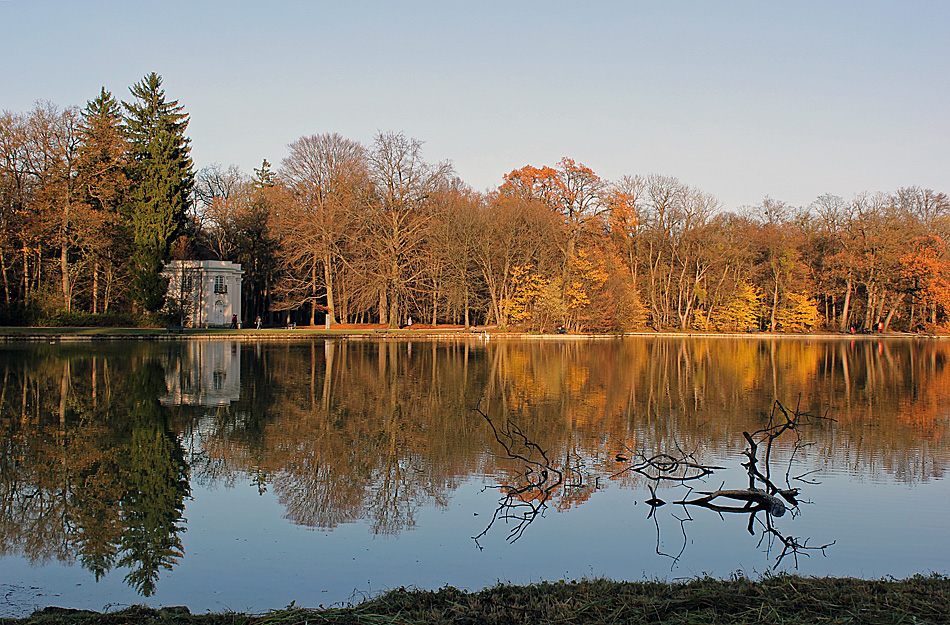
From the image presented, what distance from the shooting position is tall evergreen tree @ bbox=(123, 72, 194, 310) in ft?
146

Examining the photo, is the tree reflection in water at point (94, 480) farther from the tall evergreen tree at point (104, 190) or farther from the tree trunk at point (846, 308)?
the tree trunk at point (846, 308)

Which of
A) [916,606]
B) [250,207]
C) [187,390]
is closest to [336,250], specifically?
[250,207]

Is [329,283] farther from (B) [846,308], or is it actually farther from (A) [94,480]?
(A) [94,480]

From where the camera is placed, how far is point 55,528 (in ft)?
24.1

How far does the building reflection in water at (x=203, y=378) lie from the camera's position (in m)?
16.7

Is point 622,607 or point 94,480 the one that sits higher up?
point 622,607

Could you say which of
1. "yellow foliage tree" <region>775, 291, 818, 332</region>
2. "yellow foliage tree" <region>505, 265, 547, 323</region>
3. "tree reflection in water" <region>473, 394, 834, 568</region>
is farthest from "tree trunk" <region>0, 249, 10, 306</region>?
"yellow foliage tree" <region>775, 291, 818, 332</region>

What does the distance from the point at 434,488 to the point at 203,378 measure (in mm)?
13835

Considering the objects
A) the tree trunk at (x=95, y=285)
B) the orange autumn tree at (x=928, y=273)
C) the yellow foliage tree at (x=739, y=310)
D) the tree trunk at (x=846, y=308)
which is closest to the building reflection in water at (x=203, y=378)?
the tree trunk at (x=95, y=285)

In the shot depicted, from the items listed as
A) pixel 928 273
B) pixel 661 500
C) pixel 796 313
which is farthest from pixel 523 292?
pixel 661 500

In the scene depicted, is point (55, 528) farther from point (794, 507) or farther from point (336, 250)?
point (336, 250)

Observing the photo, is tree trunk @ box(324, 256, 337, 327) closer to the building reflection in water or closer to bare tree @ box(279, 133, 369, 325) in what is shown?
bare tree @ box(279, 133, 369, 325)

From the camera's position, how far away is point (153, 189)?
45.1 m

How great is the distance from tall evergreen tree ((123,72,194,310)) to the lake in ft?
87.5
